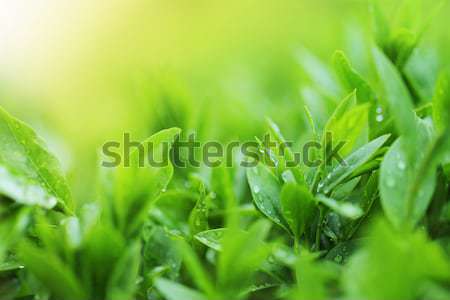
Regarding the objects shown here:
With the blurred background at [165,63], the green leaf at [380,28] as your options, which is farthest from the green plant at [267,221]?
the blurred background at [165,63]

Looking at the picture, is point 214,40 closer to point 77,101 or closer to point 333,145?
point 77,101

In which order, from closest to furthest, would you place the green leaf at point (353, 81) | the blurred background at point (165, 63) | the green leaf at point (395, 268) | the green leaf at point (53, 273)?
the green leaf at point (395, 268)
the green leaf at point (53, 273)
the green leaf at point (353, 81)
the blurred background at point (165, 63)

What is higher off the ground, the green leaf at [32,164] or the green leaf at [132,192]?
the green leaf at [32,164]

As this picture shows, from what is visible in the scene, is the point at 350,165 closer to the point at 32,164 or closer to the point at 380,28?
the point at 380,28

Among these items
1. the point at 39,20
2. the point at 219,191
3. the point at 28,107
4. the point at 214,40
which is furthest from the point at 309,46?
the point at 39,20

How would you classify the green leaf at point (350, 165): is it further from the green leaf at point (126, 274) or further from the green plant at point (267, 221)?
the green leaf at point (126, 274)

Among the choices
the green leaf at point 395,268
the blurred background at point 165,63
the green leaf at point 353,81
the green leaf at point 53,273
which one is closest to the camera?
the green leaf at point 395,268
